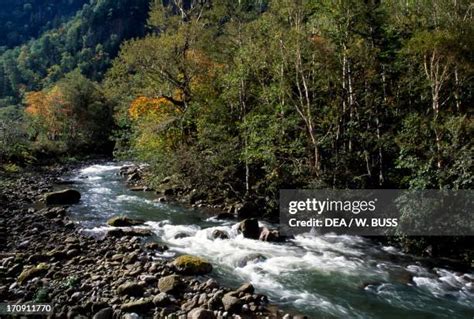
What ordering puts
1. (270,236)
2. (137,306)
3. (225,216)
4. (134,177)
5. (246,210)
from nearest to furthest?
1. (137,306)
2. (270,236)
3. (225,216)
4. (246,210)
5. (134,177)

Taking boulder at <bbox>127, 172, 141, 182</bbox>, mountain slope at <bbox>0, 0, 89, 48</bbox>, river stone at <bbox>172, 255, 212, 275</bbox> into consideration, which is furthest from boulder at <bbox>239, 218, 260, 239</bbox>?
mountain slope at <bbox>0, 0, 89, 48</bbox>

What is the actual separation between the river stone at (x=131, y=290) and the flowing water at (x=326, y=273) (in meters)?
2.41

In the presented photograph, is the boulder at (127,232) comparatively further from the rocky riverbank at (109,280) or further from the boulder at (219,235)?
the boulder at (219,235)

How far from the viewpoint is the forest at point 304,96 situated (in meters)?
14.9

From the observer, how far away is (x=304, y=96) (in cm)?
1995

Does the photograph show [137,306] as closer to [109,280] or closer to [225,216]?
[109,280]

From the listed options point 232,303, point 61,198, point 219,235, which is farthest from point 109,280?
point 61,198

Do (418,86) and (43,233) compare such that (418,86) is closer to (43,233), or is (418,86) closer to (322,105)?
(322,105)

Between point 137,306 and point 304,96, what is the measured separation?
1377 cm

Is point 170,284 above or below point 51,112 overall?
below

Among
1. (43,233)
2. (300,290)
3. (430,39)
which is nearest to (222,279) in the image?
(300,290)

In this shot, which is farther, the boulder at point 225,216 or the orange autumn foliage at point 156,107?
the orange autumn foliage at point 156,107

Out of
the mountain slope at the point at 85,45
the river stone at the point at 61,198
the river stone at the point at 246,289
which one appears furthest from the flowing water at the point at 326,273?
the mountain slope at the point at 85,45

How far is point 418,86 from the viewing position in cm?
1714
